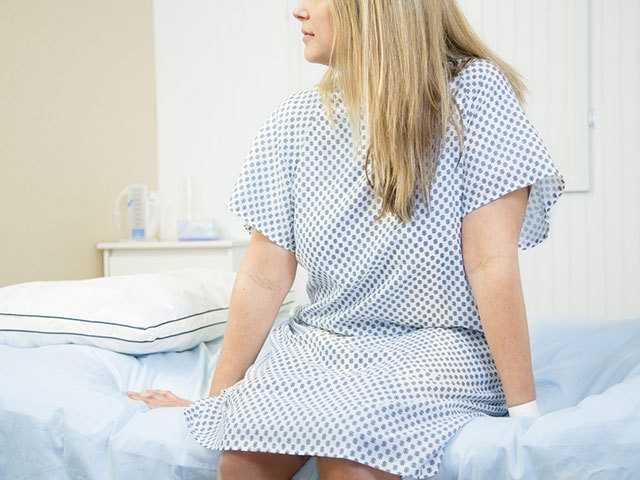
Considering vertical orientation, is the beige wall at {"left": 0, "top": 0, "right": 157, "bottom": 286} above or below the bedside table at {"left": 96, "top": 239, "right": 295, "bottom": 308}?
above

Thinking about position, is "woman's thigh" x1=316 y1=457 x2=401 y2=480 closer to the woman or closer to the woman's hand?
the woman

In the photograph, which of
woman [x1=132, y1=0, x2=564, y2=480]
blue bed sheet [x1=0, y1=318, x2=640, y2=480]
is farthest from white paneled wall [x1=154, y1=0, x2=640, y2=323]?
woman [x1=132, y1=0, x2=564, y2=480]

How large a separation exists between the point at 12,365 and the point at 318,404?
641 mm

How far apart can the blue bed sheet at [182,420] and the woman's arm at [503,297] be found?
7 cm

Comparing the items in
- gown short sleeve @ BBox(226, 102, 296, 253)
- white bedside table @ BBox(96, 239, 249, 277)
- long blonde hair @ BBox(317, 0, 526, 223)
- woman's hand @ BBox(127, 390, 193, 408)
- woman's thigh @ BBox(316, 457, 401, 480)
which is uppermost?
long blonde hair @ BBox(317, 0, 526, 223)

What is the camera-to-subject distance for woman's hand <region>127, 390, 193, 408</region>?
51.1 inches

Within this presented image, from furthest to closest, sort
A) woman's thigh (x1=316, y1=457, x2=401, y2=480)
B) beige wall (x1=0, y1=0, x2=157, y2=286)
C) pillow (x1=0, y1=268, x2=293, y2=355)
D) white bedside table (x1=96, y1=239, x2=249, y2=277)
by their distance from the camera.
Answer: white bedside table (x1=96, y1=239, x2=249, y2=277), beige wall (x1=0, y1=0, x2=157, y2=286), pillow (x1=0, y1=268, x2=293, y2=355), woman's thigh (x1=316, y1=457, x2=401, y2=480)

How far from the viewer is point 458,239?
1.13m

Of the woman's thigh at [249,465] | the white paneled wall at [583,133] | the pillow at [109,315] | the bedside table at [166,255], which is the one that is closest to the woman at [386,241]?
the woman's thigh at [249,465]

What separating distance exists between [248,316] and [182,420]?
181 mm

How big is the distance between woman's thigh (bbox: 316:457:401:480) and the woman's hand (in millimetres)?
417

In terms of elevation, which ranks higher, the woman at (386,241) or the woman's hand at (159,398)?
the woman at (386,241)

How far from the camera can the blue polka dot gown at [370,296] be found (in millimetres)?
955

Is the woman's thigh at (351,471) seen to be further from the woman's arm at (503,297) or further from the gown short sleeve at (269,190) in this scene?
the gown short sleeve at (269,190)
